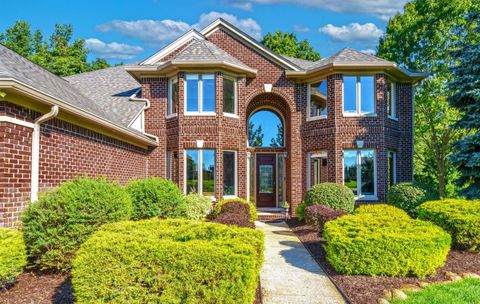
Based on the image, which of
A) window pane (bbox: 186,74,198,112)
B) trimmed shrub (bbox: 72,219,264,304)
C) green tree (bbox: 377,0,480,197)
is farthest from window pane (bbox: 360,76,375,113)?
trimmed shrub (bbox: 72,219,264,304)

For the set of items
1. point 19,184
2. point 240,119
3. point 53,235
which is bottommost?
point 53,235

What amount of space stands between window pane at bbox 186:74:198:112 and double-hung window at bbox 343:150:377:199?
5.73 m

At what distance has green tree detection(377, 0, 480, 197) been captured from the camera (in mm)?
19656

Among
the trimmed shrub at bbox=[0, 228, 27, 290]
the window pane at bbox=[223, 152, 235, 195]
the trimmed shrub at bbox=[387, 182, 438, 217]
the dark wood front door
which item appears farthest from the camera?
the dark wood front door

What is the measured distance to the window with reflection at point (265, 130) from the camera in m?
17.1

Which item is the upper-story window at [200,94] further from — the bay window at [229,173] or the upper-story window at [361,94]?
the upper-story window at [361,94]

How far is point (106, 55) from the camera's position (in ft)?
122

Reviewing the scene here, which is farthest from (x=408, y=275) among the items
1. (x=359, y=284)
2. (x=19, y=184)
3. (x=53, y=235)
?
(x=19, y=184)

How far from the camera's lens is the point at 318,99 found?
50.8ft

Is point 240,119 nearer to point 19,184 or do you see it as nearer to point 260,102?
point 260,102

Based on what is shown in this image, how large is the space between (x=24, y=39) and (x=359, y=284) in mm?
35544

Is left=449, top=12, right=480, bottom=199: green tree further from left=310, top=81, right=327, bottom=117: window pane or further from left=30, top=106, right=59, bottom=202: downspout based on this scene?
left=30, top=106, right=59, bottom=202: downspout

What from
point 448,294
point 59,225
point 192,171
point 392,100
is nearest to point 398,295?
point 448,294

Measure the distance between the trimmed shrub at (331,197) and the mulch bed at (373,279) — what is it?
9.43ft
